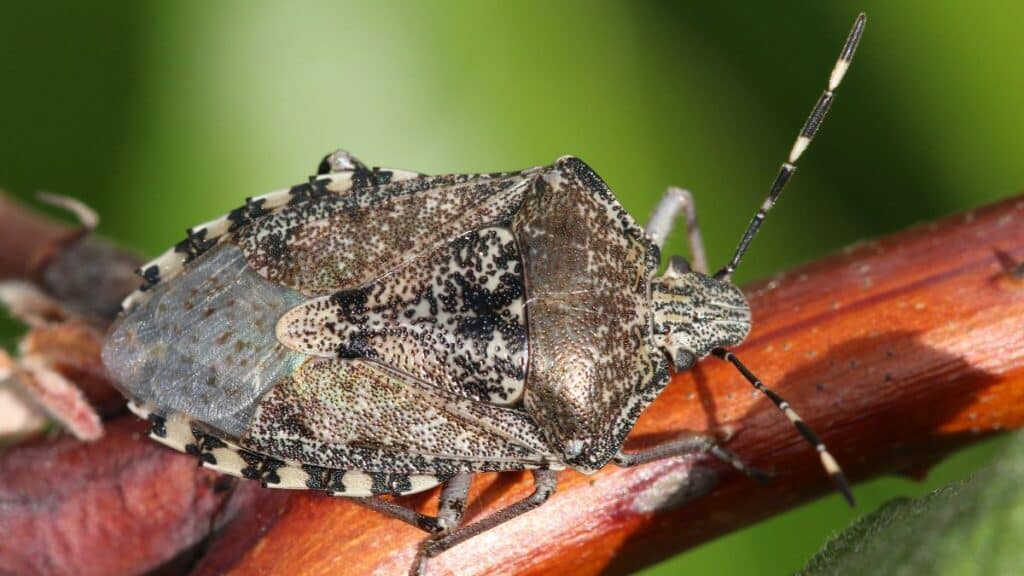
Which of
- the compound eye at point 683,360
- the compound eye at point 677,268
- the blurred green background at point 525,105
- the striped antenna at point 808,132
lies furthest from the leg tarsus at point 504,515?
the blurred green background at point 525,105

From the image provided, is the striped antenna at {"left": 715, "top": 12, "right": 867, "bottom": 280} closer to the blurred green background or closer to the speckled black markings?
the blurred green background

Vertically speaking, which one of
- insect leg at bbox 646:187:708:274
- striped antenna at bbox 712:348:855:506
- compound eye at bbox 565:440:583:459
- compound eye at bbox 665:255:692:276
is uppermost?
insect leg at bbox 646:187:708:274

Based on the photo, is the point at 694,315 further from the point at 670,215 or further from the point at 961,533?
the point at 961,533

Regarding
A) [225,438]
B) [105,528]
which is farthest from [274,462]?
[105,528]

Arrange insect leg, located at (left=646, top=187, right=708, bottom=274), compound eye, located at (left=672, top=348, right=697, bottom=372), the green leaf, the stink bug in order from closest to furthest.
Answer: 1. the green leaf
2. compound eye, located at (left=672, top=348, right=697, bottom=372)
3. the stink bug
4. insect leg, located at (left=646, top=187, right=708, bottom=274)

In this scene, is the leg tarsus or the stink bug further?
the stink bug

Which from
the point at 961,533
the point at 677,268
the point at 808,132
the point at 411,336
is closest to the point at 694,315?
the point at 677,268

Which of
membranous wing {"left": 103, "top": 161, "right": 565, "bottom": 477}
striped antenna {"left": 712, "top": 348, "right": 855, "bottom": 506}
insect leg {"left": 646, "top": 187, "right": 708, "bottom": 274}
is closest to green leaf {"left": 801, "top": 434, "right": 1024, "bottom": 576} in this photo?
striped antenna {"left": 712, "top": 348, "right": 855, "bottom": 506}

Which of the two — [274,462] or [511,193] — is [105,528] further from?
[511,193]

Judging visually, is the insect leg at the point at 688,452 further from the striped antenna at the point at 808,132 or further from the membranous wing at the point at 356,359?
the striped antenna at the point at 808,132
